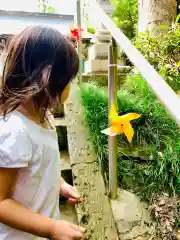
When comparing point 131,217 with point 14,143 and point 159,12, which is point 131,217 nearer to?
point 14,143

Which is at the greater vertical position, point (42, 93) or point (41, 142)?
point (42, 93)

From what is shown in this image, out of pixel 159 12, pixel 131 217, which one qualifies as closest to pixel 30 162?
pixel 131 217

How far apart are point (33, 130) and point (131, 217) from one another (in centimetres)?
88

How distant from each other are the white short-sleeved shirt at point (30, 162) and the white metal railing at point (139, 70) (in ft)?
1.16

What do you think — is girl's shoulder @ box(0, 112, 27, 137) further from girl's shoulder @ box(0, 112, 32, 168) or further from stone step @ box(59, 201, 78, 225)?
stone step @ box(59, 201, 78, 225)

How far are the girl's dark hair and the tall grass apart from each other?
2.96ft

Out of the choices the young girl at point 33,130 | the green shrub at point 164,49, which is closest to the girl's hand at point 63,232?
the young girl at point 33,130

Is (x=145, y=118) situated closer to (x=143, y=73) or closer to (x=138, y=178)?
(x=138, y=178)

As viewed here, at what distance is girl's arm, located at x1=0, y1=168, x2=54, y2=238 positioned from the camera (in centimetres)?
65

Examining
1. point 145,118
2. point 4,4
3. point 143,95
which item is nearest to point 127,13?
point 143,95

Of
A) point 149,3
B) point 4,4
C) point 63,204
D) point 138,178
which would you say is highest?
point 4,4

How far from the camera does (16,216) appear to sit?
66 cm

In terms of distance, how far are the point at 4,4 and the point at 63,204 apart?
19.4ft

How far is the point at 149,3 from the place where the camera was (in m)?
2.36
